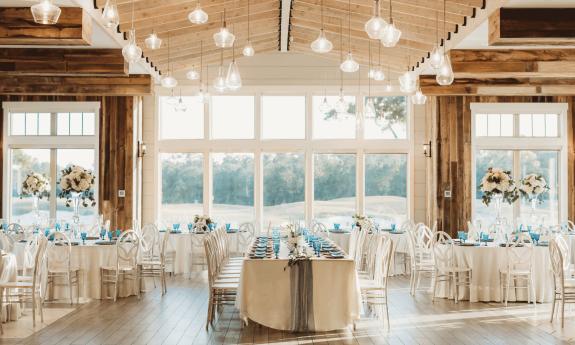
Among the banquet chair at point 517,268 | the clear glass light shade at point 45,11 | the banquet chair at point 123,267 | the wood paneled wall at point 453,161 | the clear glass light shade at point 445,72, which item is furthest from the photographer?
the wood paneled wall at point 453,161

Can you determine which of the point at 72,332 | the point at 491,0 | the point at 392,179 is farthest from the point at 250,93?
the point at 72,332

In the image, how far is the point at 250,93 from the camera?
13930mm

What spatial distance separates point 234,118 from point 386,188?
3575 millimetres

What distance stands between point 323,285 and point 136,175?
772cm

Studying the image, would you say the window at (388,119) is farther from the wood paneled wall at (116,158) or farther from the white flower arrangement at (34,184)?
the white flower arrangement at (34,184)

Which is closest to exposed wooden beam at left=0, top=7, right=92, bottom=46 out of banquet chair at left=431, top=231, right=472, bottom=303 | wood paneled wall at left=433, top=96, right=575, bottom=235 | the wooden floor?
the wooden floor

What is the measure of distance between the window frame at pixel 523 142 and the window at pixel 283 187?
141 inches

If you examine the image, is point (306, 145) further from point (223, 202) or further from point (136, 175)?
point (136, 175)

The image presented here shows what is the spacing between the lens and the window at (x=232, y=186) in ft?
46.0

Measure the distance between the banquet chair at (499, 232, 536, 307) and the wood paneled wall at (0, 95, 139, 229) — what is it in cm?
754

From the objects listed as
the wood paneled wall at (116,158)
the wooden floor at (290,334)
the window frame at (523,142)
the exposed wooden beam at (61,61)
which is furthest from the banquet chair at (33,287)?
the window frame at (523,142)

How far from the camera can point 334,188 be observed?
14.0 meters

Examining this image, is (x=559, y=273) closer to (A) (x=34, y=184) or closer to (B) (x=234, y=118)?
(B) (x=234, y=118)

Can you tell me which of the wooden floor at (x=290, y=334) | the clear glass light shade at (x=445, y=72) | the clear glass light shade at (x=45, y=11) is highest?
the clear glass light shade at (x=45, y=11)
